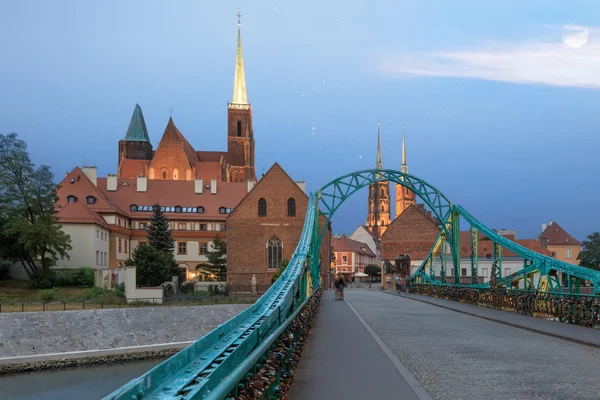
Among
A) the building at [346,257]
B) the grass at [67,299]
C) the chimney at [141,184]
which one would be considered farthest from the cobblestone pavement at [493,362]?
the building at [346,257]

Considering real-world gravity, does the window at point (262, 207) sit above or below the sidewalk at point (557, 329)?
above

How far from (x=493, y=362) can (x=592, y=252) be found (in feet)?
256

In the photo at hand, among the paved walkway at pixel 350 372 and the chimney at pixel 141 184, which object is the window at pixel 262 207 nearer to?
the chimney at pixel 141 184

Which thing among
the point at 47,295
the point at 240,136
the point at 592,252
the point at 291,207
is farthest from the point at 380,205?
the point at 47,295

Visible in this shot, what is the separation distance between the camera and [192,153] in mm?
119625

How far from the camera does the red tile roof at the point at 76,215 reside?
201 feet

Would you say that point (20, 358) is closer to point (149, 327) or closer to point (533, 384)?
point (149, 327)

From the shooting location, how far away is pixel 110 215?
6994 cm

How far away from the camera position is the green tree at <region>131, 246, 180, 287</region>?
174 ft

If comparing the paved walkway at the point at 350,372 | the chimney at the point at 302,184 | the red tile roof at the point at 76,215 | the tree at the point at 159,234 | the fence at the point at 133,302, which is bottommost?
the fence at the point at 133,302

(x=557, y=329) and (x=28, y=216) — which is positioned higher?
(x=28, y=216)

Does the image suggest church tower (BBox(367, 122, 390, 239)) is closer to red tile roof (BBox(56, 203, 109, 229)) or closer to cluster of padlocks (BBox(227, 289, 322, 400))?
red tile roof (BBox(56, 203, 109, 229))

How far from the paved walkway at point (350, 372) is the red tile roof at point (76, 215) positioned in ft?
163

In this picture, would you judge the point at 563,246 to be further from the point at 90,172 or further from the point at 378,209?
the point at 378,209
